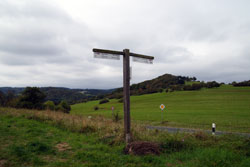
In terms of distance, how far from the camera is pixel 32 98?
38.2 m

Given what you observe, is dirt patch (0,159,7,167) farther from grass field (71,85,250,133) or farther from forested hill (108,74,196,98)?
forested hill (108,74,196,98)

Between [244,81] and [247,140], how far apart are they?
6930cm

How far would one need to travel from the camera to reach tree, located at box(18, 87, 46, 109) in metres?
36.5

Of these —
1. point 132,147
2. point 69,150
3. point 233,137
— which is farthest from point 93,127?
point 233,137

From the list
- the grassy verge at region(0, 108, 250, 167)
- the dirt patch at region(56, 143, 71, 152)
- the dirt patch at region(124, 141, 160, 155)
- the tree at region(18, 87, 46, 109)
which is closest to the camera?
the grassy verge at region(0, 108, 250, 167)

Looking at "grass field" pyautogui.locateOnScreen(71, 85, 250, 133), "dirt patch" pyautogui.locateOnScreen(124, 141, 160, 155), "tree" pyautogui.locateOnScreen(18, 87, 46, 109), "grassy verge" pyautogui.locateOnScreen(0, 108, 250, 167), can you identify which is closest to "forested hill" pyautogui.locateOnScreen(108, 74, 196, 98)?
"grass field" pyautogui.locateOnScreen(71, 85, 250, 133)

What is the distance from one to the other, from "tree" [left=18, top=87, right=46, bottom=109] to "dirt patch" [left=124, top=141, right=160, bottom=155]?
3627cm

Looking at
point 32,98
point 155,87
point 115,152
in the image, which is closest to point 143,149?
point 115,152

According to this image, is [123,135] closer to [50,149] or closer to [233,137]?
A: [50,149]

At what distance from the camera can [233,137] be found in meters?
6.74

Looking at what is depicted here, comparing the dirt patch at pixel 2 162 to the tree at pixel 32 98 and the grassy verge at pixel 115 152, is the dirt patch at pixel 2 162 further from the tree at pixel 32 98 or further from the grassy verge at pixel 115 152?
the tree at pixel 32 98

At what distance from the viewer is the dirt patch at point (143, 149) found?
213 inches

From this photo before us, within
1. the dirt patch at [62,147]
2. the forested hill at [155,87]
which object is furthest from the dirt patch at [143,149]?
the forested hill at [155,87]

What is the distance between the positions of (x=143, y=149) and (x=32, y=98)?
128 feet
